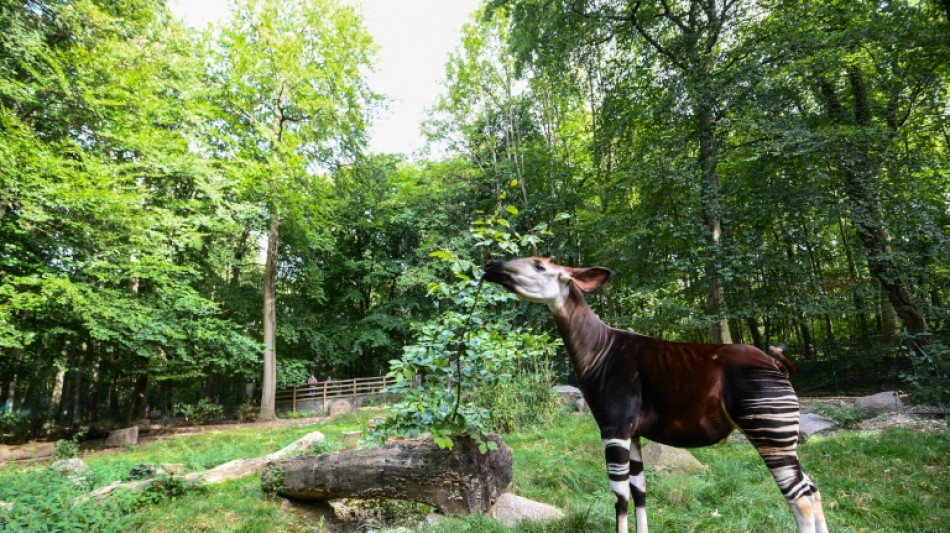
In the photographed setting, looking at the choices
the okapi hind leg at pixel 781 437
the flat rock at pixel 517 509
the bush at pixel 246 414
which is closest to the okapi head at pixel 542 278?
the okapi hind leg at pixel 781 437

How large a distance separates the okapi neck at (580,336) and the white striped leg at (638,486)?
1.57ft

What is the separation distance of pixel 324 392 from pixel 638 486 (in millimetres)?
17813

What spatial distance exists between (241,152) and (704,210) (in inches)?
507

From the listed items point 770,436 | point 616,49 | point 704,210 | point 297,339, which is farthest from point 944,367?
point 297,339

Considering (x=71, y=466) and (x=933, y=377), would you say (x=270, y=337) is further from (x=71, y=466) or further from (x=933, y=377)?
(x=933, y=377)

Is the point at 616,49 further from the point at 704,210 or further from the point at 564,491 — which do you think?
the point at 564,491

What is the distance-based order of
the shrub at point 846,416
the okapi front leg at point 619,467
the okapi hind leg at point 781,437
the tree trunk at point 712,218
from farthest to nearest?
the tree trunk at point 712,218, the shrub at point 846,416, the okapi front leg at point 619,467, the okapi hind leg at point 781,437

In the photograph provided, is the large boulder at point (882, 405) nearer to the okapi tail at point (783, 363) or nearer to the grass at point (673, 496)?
the grass at point (673, 496)

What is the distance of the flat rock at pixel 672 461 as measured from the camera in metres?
4.70

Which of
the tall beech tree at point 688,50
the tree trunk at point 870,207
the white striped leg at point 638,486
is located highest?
the tall beech tree at point 688,50

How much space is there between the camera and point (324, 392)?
1794cm

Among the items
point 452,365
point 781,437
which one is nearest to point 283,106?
point 452,365

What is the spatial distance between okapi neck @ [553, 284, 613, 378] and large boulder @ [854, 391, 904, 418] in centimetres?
775

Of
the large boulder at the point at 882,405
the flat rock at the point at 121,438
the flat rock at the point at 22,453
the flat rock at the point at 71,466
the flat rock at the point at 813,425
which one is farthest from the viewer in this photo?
the flat rock at the point at 121,438
